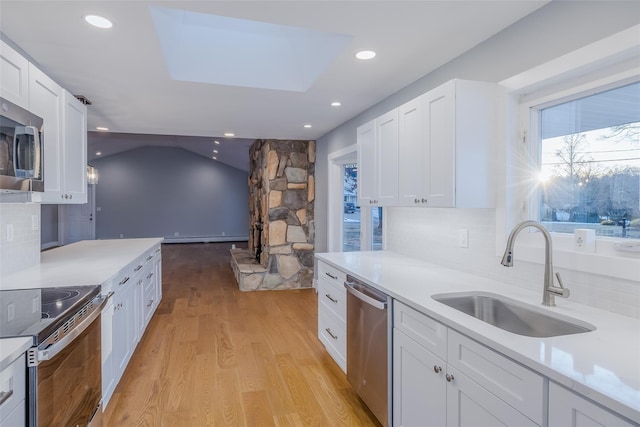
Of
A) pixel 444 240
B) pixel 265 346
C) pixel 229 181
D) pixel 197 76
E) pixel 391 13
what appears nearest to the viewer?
pixel 391 13

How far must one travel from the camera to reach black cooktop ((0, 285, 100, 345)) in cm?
135

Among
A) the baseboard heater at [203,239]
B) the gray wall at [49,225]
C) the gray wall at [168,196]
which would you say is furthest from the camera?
the baseboard heater at [203,239]

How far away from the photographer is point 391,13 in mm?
1882

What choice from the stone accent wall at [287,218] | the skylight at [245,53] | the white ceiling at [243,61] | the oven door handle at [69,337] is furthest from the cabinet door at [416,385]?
the stone accent wall at [287,218]

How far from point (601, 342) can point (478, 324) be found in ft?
1.27

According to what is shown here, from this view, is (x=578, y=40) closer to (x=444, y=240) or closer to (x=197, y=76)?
(x=444, y=240)

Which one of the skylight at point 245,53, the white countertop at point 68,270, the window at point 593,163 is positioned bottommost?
the white countertop at point 68,270

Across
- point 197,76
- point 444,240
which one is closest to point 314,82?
point 197,76

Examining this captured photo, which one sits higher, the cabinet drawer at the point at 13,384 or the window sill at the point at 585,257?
the window sill at the point at 585,257

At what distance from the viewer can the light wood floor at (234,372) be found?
2291 mm

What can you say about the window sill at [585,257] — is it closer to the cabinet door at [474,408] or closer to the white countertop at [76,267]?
the cabinet door at [474,408]

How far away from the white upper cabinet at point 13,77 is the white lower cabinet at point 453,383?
224 centimetres

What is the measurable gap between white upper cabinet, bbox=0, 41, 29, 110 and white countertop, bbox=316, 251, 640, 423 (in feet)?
7.06

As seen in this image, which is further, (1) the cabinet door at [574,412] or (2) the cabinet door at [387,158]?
(2) the cabinet door at [387,158]
